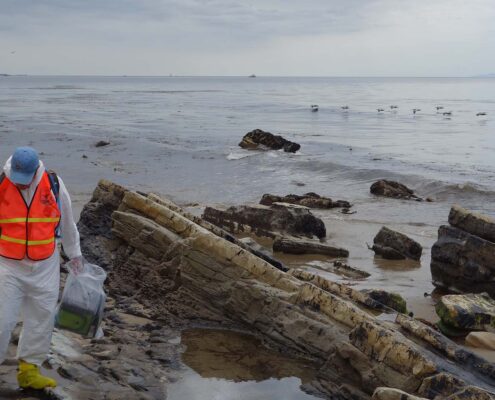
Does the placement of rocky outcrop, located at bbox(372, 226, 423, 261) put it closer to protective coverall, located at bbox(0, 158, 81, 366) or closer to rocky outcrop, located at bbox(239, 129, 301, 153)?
protective coverall, located at bbox(0, 158, 81, 366)

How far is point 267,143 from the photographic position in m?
30.8

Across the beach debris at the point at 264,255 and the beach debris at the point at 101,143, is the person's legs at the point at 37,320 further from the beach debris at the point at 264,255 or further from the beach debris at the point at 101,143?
the beach debris at the point at 101,143

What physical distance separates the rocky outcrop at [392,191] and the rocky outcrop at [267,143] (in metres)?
10.7

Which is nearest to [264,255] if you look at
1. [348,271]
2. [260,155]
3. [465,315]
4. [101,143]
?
[348,271]

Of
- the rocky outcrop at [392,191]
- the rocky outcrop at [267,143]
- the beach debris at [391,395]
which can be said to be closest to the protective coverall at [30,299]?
the beach debris at [391,395]

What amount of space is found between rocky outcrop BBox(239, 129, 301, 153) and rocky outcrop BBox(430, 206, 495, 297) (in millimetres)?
20151

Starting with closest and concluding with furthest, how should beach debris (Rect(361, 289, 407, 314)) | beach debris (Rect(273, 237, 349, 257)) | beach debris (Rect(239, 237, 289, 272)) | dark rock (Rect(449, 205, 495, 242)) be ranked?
beach debris (Rect(361, 289, 407, 314)) → beach debris (Rect(239, 237, 289, 272)) → dark rock (Rect(449, 205, 495, 242)) → beach debris (Rect(273, 237, 349, 257))

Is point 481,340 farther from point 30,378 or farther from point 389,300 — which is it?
point 30,378

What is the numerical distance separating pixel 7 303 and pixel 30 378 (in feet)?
2.14

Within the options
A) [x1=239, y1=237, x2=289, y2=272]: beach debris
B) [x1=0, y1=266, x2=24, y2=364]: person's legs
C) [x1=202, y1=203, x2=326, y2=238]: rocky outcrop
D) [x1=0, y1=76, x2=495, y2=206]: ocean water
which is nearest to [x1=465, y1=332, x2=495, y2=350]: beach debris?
[x1=239, y1=237, x2=289, y2=272]: beach debris

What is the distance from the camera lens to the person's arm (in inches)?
219

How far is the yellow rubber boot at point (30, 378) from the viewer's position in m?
5.15

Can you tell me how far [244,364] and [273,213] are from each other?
21.6 ft

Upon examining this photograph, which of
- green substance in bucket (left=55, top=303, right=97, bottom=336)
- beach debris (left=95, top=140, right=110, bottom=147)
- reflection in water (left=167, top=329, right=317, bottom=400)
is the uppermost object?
green substance in bucket (left=55, top=303, right=97, bottom=336)
